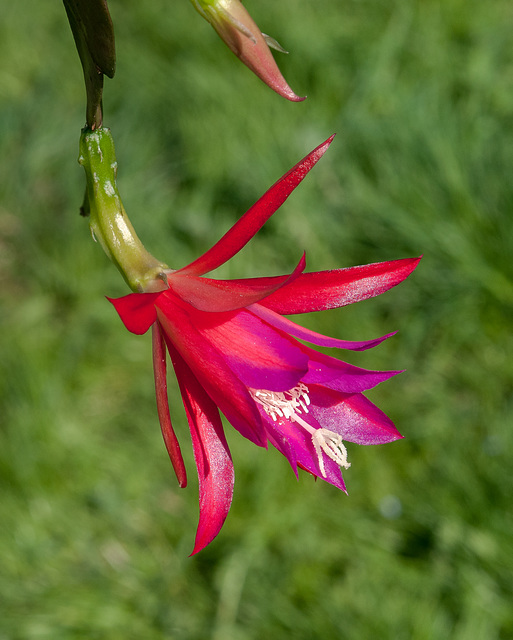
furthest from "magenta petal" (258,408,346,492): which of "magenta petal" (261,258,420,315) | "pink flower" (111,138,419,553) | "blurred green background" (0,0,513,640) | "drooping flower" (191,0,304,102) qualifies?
"blurred green background" (0,0,513,640)

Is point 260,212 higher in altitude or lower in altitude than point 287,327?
higher

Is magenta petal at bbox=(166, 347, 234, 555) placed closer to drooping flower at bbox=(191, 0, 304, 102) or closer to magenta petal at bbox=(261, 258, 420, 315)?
magenta petal at bbox=(261, 258, 420, 315)

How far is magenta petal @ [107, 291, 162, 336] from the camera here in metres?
0.64

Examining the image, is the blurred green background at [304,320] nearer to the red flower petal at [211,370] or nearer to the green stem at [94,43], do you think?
the red flower petal at [211,370]

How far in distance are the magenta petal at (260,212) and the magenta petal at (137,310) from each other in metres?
0.06

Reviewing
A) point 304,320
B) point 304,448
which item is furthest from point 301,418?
point 304,320

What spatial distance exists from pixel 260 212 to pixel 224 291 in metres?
0.08

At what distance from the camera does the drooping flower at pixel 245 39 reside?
67cm

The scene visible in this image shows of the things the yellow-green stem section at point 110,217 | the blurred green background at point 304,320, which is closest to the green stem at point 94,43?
the yellow-green stem section at point 110,217

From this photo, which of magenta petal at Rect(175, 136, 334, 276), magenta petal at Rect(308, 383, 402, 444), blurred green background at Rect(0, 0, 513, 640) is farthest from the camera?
blurred green background at Rect(0, 0, 513, 640)

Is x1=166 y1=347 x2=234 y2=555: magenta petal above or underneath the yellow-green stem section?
underneath

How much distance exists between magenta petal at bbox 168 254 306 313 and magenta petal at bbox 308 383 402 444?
0.14 m

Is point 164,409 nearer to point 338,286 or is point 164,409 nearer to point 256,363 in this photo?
point 256,363

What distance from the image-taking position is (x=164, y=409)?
651 mm
